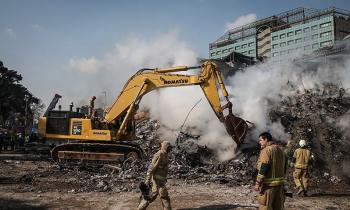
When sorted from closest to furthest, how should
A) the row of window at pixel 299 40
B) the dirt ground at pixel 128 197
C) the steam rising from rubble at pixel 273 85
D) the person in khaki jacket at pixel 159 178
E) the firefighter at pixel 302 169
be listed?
the person in khaki jacket at pixel 159 178
the dirt ground at pixel 128 197
the firefighter at pixel 302 169
the steam rising from rubble at pixel 273 85
the row of window at pixel 299 40

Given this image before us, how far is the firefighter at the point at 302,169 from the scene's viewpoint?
9.97 meters

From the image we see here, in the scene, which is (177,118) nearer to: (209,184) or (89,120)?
(89,120)

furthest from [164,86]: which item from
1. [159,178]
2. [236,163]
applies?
[159,178]

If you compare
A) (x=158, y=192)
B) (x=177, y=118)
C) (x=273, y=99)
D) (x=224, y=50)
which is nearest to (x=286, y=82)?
(x=273, y=99)

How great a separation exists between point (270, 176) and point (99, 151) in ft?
33.6

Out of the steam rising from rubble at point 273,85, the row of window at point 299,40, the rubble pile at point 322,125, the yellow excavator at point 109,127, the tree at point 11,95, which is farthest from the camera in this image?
the row of window at point 299,40

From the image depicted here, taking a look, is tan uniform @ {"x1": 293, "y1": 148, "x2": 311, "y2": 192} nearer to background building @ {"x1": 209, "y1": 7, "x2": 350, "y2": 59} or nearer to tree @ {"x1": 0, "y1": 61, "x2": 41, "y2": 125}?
tree @ {"x1": 0, "y1": 61, "x2": 41, "y2": 125}

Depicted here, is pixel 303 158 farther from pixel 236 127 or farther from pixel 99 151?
pixel 99 151

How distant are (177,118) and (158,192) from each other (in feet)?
42.1

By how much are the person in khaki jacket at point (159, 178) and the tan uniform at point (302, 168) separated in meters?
4.47

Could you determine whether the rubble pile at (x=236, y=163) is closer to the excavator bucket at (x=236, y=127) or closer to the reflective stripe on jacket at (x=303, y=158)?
the excavator bucket at (x=236, y=127)


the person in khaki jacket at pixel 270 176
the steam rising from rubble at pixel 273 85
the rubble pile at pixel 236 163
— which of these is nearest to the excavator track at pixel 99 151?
the rubble pile at pixel 236 163

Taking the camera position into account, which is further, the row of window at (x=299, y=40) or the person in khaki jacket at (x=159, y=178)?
the row of window at (x=299, y=40)

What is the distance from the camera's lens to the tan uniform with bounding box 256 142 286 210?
5749 millimetres
